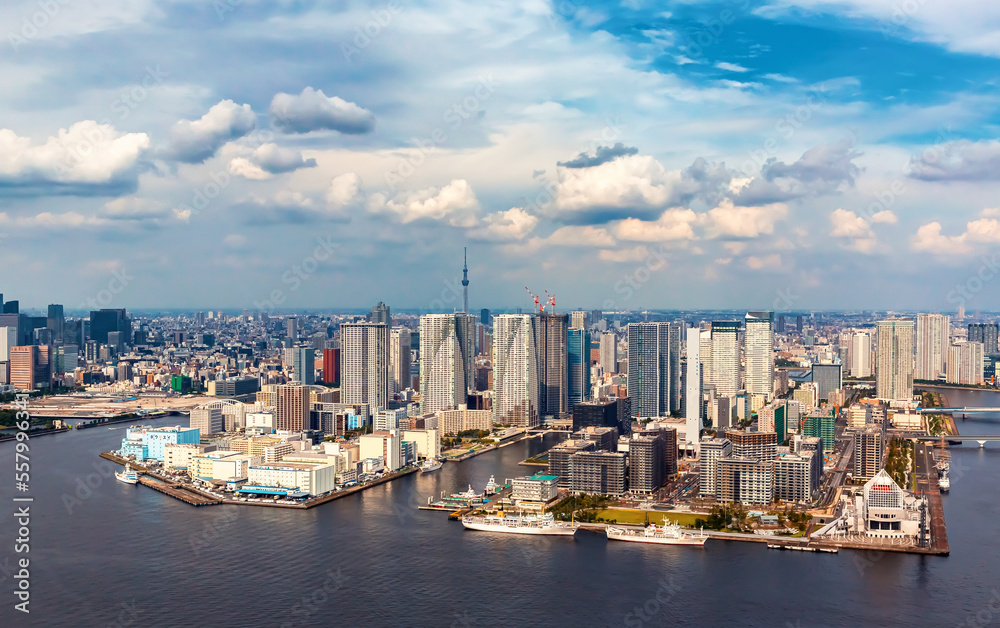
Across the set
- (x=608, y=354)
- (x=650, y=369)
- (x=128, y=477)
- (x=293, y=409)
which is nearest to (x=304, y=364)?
(x=293, y=409)

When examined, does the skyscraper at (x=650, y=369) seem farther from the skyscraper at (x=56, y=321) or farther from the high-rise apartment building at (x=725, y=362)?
the skyscraper at (x=56, y=321)

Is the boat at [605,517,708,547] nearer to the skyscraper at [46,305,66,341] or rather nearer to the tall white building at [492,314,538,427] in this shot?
the tall white building at [492,314,538,427]

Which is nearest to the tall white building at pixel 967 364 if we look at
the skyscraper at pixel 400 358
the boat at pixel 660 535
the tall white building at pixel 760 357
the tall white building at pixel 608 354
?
the tall white building at pixel 760 357

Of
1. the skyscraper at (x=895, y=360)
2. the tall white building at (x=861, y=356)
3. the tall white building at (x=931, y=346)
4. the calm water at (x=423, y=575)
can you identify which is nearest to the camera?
the calm water at (x=423, y=575)

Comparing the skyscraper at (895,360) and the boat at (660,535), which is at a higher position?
the skyscraper at (895,360)

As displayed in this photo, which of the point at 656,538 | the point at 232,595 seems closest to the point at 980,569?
the point at 656,538

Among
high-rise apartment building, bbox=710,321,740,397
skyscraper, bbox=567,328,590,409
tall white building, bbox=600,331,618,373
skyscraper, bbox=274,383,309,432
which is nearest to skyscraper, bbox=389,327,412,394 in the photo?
skyscraper, bbox=567,328,590,409
